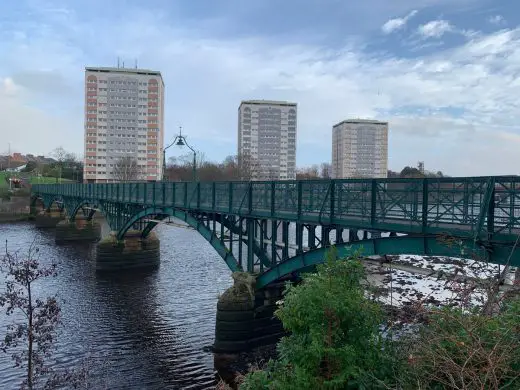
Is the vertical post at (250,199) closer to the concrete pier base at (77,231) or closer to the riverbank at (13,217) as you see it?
the concrete pier base at (77,231)

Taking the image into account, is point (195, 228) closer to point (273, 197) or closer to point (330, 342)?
point (273, 197)

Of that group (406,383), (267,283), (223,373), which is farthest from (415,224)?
(223,373)

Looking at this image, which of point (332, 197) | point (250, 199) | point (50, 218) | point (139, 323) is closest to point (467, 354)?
point (332, 197)

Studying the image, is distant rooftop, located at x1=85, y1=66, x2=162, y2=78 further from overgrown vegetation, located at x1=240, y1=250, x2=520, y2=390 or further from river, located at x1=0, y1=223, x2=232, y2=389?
overgrown vegetation, located at x1=240, y1=250, x2=520, y2=390

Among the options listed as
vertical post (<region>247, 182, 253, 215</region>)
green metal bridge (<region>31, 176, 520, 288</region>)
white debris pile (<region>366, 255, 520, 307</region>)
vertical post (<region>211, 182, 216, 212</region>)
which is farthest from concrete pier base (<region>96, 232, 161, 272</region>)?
vertical post (<region>247, 182, 253, 215</region>)

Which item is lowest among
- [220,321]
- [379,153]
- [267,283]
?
[220,321]

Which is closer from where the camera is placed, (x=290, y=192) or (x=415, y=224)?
(x=415, y=224)

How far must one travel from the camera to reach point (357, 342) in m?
6.70

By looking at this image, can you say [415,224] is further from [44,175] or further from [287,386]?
[44,175]

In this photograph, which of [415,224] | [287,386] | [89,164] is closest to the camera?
[287,386]

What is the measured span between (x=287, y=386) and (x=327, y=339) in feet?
2.86

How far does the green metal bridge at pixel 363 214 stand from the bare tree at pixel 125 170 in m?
75.5

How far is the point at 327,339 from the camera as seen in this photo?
257 inches

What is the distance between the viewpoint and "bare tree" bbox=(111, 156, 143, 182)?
99.0 m
